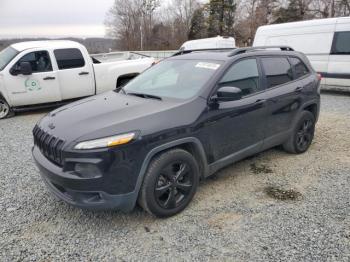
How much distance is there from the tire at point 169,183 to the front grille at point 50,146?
32.9 inches

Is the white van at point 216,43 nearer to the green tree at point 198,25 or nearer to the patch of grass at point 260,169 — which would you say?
the patch of grass at point 260,169

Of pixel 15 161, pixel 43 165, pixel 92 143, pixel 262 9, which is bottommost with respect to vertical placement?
pixel 15 161

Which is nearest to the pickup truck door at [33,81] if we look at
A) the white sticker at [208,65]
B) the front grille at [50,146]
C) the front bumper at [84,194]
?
the front grille at [50,146]

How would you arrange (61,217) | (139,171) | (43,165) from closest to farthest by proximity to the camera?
1. (139,171)
2. (43,165)
3. (61,217)

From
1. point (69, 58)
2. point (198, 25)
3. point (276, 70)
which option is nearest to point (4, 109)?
point (69, 58)

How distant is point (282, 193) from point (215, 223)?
41.6 inches

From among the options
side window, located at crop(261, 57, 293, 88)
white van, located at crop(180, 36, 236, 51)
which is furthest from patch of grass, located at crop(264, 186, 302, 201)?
white van, located at crop(180, 36, 236, 51)

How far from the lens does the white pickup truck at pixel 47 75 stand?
7.49 m

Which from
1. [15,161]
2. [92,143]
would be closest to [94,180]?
[92,143]

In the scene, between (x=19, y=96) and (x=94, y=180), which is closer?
(x=94, y=180)

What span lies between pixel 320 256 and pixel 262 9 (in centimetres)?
4181

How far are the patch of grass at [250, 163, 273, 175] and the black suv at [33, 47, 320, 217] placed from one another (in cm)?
37

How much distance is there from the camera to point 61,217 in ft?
10.8

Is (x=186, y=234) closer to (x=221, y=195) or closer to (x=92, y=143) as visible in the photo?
(x=221, y=195)
